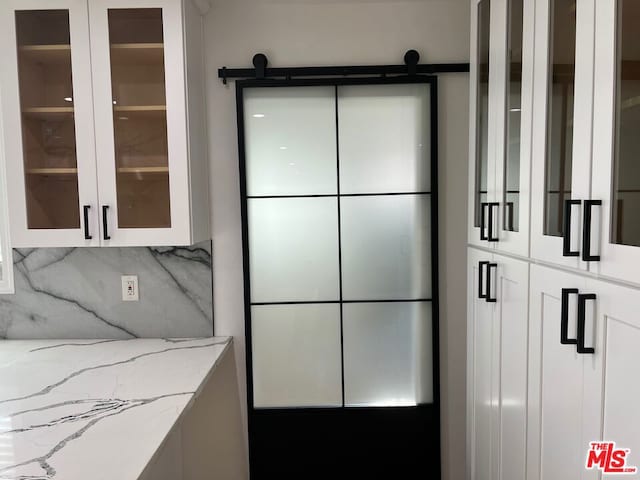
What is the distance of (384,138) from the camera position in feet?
6.77

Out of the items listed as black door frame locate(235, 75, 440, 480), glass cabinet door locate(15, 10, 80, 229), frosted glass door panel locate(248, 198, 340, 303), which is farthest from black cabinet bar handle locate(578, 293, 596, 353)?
glass cabinet door locate(15, 10, 80, 229)

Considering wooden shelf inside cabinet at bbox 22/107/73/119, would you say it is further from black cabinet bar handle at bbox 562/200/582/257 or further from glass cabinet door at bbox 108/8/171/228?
black cabinet bar handle at bbox 562/200/582/257

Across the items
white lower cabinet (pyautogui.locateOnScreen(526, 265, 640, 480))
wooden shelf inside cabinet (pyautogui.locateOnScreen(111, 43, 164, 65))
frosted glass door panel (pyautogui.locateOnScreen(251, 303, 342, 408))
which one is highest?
wooden shelf inside cabinet (pyautogui.locateOnScreen(111, 43, 164, 65))

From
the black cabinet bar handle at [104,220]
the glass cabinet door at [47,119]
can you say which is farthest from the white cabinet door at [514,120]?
the glass cabinet door at [47,119]

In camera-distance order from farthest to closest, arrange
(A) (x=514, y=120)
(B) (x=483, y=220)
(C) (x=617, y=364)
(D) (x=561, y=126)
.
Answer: (B) (x=483, y=220) → (A) (x=514, y=120) → (D) (x=561, y=126) → (C) (x=617, y=364)

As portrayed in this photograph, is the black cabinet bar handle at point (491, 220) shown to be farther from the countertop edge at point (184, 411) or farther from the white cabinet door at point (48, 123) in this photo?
the white cabinet door at point (48, 123)

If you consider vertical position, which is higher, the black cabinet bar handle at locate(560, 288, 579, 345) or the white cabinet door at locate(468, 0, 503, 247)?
the white cabinet door at locate(468, 0, 503, 247)

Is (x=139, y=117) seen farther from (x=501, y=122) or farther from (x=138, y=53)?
(x=501, y=122)

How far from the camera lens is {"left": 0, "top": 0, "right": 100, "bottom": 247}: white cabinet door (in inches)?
69.3

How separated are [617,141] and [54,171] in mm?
1933

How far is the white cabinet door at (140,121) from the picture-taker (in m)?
1.76

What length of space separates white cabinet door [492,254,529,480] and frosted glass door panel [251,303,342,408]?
78 centimetres

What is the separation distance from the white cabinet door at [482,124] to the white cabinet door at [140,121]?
1.19 meters

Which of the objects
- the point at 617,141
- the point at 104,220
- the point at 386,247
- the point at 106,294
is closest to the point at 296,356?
the point at 386,247
